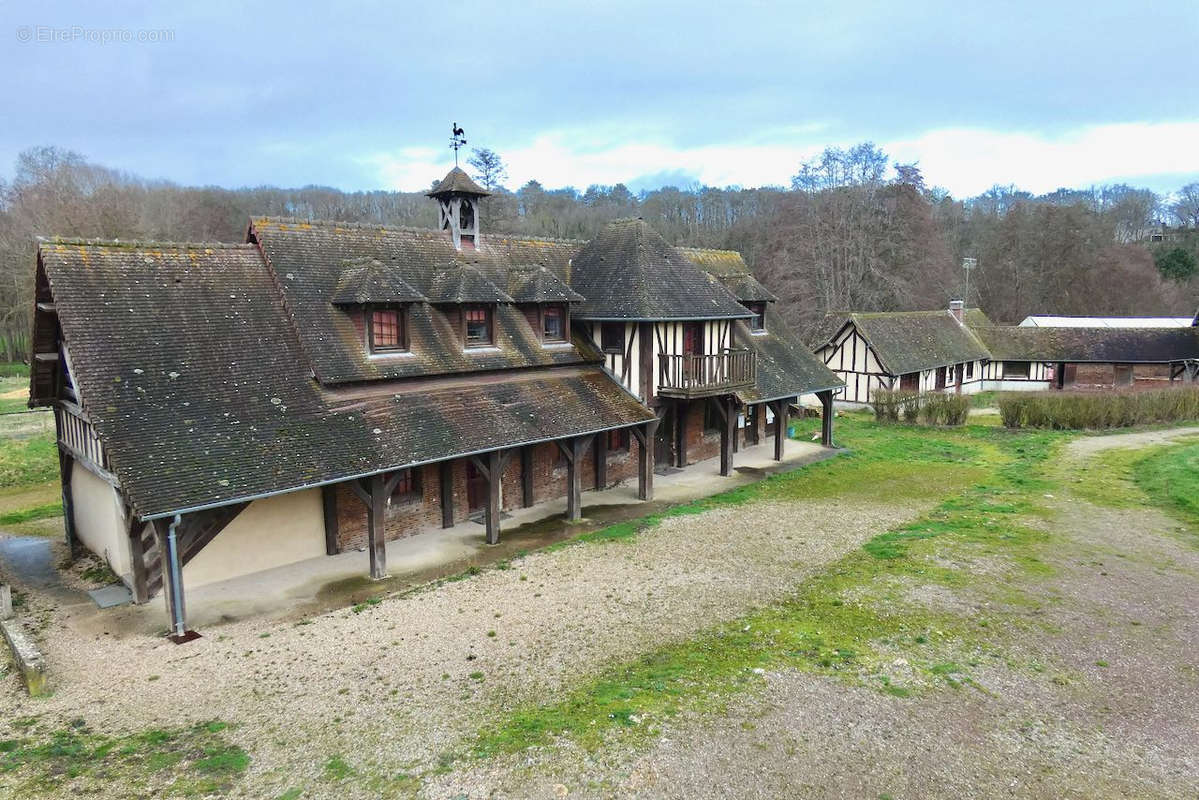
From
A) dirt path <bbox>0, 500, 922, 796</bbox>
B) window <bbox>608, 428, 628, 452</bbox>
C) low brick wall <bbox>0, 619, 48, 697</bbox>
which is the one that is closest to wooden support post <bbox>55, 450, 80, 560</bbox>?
dirt path <bbox>0, 500, 922, 796</bbox>

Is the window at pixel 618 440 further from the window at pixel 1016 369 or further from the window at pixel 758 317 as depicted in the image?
the window at pixel 1016 369

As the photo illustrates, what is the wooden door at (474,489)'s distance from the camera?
1474 cm

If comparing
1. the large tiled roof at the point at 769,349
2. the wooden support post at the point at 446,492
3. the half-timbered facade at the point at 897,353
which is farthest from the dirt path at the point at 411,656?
the half-timbered facade at the point at 897,353

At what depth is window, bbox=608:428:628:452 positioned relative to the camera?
1773cm

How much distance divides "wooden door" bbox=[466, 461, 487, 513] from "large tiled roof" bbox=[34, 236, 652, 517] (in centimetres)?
175

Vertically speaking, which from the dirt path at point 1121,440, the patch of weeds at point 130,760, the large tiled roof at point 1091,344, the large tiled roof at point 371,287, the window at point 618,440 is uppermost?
the large tiled roof at point 371,287

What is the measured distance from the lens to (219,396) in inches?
433

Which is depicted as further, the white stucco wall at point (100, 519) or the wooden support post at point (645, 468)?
the wooden support post at point (645, 468)

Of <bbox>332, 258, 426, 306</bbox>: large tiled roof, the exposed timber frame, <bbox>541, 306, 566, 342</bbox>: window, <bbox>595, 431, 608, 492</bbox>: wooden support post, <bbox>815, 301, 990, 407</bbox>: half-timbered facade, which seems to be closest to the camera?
<bbox>332, 258, 426, 306</bbox>: large tiled roof

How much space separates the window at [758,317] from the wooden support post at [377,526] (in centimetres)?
1395

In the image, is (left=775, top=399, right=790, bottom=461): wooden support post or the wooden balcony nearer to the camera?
the wooden balcony

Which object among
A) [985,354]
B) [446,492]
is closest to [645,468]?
[446,492]

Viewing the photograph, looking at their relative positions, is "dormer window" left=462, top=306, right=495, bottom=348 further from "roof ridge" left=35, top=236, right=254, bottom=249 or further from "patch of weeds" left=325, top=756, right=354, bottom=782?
"patch of weeds" left=325, top=756, right=354, bottom=782

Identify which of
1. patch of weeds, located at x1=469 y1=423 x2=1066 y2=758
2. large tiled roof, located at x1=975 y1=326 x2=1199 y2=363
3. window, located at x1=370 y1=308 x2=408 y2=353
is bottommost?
patch of weeds, located at x1=469 y1=423 x2=1066 y2=758
